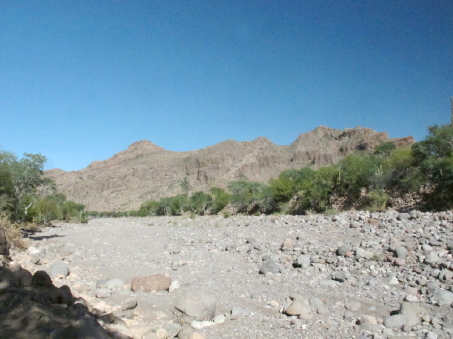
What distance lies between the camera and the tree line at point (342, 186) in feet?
49.8

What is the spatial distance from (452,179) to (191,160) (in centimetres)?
8232

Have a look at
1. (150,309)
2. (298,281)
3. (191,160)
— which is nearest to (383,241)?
(298,281)

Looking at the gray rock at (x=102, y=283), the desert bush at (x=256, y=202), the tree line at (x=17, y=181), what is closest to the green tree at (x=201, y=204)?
the desert bush at (x=256, y=202)

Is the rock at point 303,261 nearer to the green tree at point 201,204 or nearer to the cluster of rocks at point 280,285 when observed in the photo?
the cluster of rocks at point 280,285

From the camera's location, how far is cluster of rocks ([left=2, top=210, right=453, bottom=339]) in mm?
5691

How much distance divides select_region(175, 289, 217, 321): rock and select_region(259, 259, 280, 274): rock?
9.27 ft

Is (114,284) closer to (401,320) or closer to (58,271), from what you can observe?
(58,271)

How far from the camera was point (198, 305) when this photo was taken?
6242mm

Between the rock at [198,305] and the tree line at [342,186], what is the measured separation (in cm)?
1141

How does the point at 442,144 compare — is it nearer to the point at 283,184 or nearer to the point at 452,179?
the point at 452,179

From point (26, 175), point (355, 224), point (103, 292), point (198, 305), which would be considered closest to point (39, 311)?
point (198, 305)

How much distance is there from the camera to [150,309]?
6.55 m

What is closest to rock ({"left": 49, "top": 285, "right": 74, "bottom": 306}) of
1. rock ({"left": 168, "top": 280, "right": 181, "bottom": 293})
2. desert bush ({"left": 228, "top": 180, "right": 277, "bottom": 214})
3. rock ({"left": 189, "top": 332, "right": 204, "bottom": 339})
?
rock ({"left": 189, "top": 332, "right": 204, "bottom": 339})

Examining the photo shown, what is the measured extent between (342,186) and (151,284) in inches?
739
